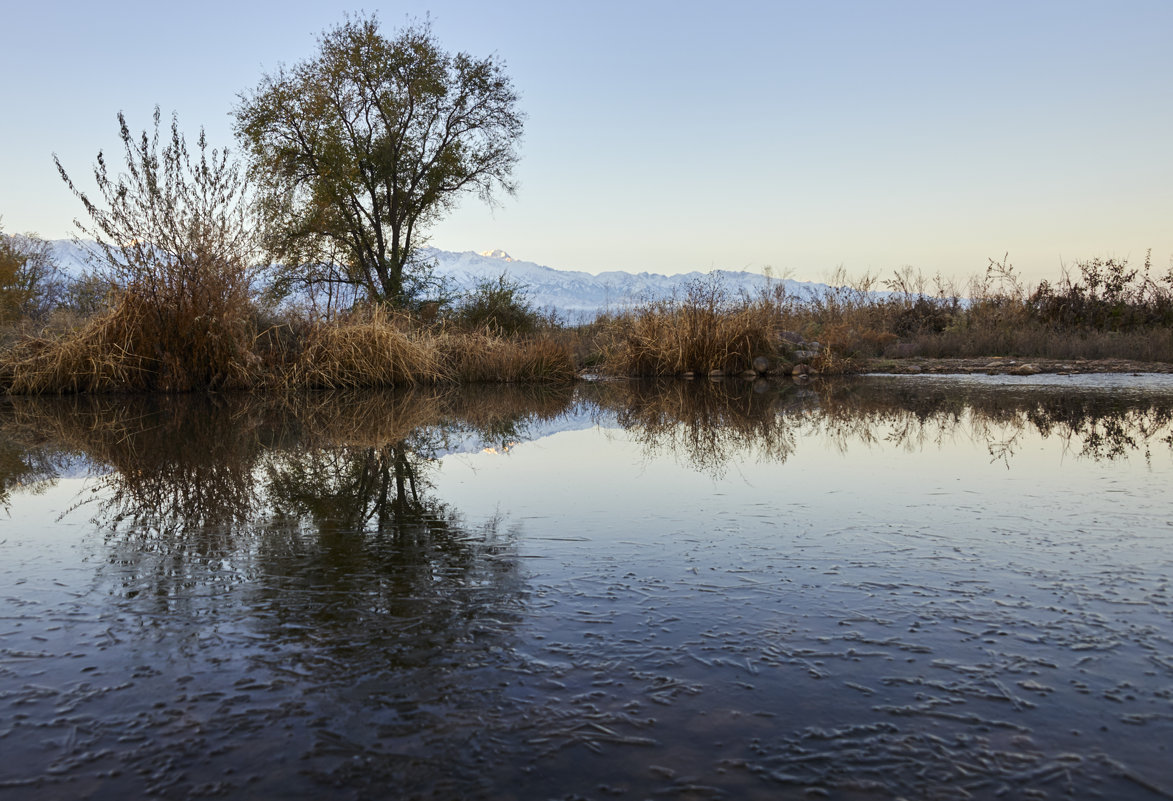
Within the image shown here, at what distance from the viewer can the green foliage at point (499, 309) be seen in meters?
18.9

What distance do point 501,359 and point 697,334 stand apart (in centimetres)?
Result: 377

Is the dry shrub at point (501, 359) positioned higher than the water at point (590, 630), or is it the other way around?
the dry shrub at point (501, 359)

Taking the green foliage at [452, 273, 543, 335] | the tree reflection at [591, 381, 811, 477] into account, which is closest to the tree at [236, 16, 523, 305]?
the green foliage at [452, 273, 543, 335]

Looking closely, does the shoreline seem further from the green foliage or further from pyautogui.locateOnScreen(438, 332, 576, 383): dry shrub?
the green foliage

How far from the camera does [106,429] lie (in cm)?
676

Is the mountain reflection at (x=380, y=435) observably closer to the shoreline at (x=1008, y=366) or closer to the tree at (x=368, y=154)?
the shoreline at (x=1008, y=366)

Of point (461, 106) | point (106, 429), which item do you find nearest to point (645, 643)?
point (106, 429)

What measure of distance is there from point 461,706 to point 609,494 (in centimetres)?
230

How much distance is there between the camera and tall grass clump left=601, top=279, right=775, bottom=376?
14.4 m

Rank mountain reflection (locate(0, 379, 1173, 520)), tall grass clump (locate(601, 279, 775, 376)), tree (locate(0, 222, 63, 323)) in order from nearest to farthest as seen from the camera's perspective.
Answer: mountain reflection (locate(0, 379, 1173, 520)) < tall grass clump (locate(601, 279, 775, 376)) < tree (locate(0, 222, 63, 323))

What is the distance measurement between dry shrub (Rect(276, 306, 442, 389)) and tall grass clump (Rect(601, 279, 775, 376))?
4.27 metres

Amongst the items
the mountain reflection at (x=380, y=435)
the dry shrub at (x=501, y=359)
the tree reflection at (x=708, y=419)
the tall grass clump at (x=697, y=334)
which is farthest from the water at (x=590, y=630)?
the tall grass clump at (x=697, y=334)

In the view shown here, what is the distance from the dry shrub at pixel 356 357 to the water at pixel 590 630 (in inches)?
287

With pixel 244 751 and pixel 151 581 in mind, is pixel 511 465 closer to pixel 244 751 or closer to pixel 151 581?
pixel 151 581
